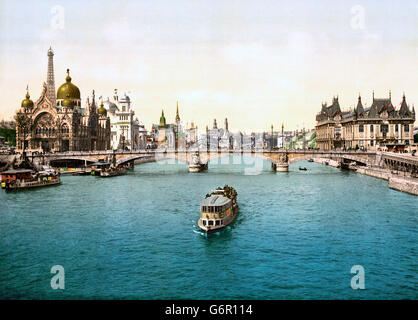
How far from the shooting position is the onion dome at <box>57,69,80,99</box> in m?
157

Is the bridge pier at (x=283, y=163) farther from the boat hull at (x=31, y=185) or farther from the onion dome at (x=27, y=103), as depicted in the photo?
the onion dome at (x=27, y=103)

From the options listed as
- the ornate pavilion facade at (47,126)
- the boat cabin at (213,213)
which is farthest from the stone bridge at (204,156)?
the boat cabin at (213,213)

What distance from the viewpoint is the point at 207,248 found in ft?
132

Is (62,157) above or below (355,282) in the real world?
above

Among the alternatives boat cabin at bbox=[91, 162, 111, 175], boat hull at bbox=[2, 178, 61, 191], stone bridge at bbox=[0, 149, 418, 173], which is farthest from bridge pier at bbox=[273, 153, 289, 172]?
boat hull at bbox=[2, 178, 61, 191]

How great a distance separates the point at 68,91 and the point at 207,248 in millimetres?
132400

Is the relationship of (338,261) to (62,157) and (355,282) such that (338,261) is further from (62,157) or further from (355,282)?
(62,157)

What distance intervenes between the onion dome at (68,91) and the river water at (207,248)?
306 feet

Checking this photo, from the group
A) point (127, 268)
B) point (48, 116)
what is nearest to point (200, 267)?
point (127, 268)

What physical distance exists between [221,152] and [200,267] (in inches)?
3515

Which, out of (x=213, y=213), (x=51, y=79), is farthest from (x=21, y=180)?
(x=51, y=79)

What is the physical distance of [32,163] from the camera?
118 meters

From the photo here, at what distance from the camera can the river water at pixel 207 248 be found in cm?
3084

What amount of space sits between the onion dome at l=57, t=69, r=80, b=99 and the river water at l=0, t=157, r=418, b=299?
9338 cm
